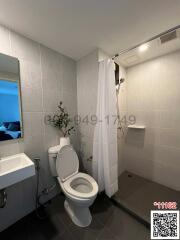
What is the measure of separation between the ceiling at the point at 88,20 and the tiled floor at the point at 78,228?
224cm

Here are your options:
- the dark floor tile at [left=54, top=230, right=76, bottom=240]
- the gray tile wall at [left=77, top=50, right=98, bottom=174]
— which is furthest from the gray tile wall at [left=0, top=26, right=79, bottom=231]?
the dark floor tile at [left=54, top=230, right=76, bottom=240]

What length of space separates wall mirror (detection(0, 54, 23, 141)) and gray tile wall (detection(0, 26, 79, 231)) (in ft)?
0.19

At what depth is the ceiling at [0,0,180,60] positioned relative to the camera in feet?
3.33

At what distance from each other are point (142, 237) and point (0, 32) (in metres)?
2.60

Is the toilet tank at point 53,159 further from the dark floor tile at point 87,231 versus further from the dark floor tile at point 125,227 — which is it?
the dark floor tile at point 125,227

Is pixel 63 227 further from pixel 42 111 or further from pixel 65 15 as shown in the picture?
pixel 65 15

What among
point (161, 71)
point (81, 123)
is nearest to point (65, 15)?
point (81, 123)

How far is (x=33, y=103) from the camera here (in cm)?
146

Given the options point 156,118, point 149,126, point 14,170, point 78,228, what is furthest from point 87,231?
point 156,118

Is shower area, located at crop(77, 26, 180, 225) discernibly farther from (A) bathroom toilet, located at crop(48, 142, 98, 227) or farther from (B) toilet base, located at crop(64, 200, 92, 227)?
(B) toilet base, located at crop(64, 200, 92, 227)

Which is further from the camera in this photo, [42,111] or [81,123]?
[81,123]

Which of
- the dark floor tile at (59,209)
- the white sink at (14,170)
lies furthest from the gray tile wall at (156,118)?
the white sink at (14,170)

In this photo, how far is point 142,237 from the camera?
1.19 metres

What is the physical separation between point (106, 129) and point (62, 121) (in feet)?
2.19
